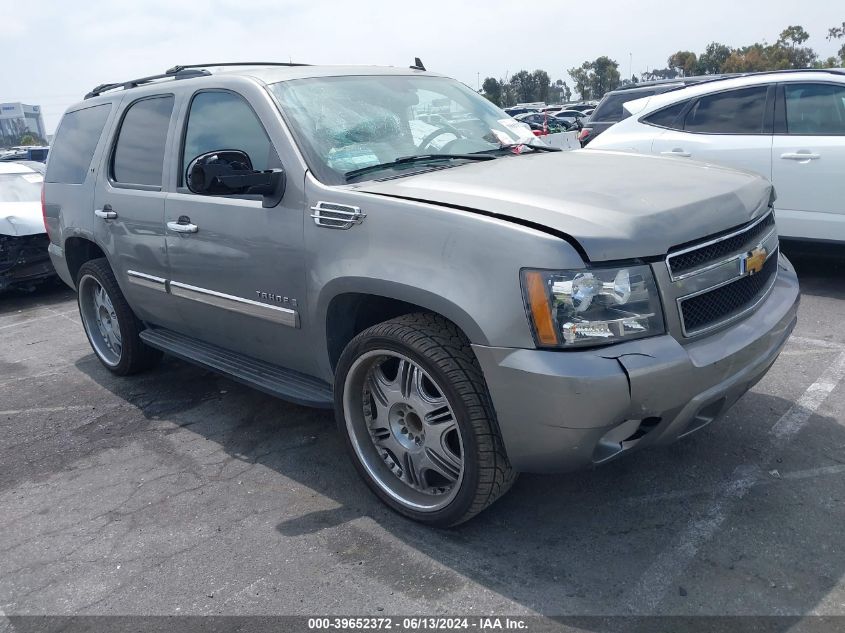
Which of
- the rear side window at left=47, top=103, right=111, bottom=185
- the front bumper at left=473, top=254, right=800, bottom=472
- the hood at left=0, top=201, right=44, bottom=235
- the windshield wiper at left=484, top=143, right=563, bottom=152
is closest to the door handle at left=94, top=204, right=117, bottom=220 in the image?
the rear side window at left=47, top=103, right=111, bottom=185

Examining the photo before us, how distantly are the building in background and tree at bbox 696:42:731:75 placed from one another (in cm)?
9488

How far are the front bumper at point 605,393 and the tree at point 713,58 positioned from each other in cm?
7423

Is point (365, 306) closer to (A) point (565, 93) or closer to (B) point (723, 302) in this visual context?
(B) point (723, 302)

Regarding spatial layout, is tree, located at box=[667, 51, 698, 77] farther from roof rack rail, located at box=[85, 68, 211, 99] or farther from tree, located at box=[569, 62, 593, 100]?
roof rack rail, located at box=[85, 68, 211, 99]

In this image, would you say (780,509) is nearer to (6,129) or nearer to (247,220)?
(247,220)

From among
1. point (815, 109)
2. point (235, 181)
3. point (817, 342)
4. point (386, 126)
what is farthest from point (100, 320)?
point (815, 109)

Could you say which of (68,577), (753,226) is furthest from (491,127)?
(68,577)

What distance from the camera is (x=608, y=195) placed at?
2.86m

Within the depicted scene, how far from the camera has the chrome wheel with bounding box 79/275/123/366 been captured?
5.37 m

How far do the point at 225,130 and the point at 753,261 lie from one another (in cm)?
263

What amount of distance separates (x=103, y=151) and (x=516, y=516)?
3.58 m

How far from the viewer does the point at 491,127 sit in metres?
4.16

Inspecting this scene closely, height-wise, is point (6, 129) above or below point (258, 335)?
above

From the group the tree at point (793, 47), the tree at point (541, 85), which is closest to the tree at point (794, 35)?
the tree at point (793, 47)
